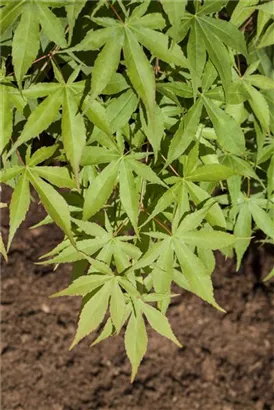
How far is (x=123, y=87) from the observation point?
4.55 feet

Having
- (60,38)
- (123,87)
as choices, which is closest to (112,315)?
(123,87)

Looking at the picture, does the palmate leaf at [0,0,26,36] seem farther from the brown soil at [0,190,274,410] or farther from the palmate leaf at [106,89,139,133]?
the brown soil at [0,190,274,410]

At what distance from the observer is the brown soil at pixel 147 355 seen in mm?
2688

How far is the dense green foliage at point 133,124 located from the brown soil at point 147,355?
44.5 inches

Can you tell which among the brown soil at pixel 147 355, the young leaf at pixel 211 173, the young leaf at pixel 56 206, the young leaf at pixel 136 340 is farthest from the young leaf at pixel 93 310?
the brown soil at pixel 147 355

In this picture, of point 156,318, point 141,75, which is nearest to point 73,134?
point 141,75

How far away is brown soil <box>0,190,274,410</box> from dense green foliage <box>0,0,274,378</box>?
113 cm

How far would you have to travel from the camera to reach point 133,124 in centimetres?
156

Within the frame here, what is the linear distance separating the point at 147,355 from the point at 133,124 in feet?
4.92

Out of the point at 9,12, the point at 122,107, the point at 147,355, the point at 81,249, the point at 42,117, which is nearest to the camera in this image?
the point at 9,12

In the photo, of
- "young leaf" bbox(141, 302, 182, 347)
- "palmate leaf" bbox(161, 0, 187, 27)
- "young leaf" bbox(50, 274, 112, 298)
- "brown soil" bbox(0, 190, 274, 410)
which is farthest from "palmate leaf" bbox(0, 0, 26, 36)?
"brown soil" bbox(0, 190, 274, 410)

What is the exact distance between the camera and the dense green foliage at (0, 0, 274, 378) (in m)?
1.25

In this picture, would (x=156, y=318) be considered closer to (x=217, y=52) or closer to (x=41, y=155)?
(x=41, y=155)

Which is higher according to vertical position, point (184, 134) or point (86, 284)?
point (184, 134)
